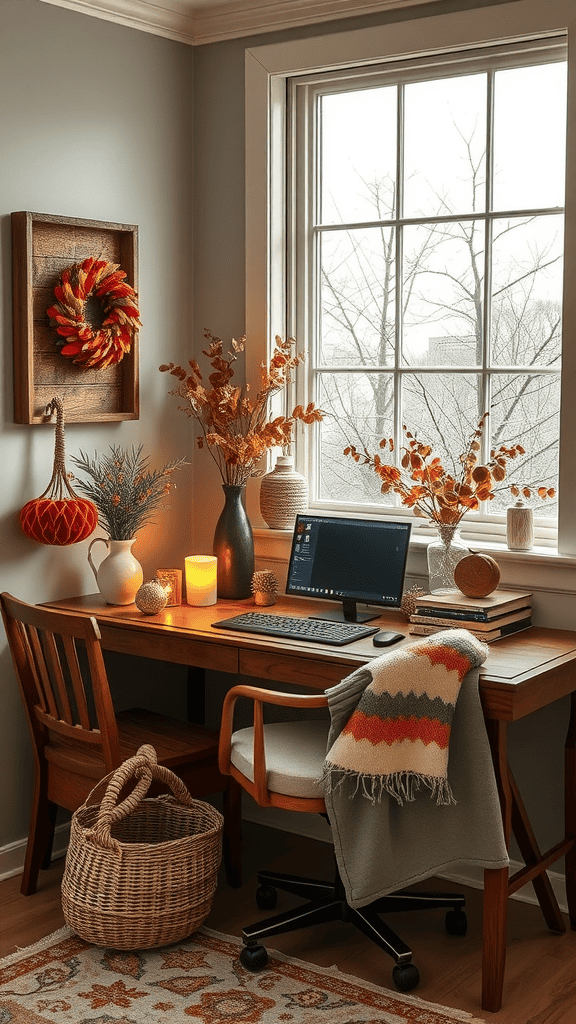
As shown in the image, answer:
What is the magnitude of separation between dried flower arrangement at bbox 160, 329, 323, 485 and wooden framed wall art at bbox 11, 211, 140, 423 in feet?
0.71

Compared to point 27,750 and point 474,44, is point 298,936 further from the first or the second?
point 474,44

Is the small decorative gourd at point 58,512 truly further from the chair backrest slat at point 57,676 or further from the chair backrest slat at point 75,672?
the chair backrest slat at point 75,672

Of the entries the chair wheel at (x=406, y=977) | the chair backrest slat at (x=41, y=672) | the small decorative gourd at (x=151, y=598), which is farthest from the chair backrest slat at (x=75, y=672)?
the chair wheel at (x=406, y=977)

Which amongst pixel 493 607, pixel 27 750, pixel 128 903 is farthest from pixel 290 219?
pixel 128 903

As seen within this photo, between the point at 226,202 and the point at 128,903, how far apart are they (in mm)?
2198

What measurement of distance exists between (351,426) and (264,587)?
2.04 ft

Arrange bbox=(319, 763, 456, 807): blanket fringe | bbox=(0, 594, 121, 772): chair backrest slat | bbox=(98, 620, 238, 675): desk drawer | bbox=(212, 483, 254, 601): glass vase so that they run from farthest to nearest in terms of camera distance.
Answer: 1. bbox=(212, 483, 254, 601): glass vase
2. bbox=(98, 620, 238, 675): desk drawer
3. bbox=(0, 594, 121, 772): chair backrest slat
4. bbox=(319, 763, 456, 807): blanket fringe

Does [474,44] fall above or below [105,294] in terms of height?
above

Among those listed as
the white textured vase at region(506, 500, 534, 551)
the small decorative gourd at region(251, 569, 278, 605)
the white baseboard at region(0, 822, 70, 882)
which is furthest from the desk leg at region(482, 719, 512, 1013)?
the white baseboard at region(0, 822, 70, 882)

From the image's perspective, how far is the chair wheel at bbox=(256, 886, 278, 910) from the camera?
121 inches

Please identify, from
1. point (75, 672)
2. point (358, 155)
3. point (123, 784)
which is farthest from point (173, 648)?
point (358, 155)

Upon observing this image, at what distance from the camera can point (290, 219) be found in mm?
3648

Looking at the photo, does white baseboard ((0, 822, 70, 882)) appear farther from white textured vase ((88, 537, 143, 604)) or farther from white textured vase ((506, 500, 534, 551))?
white textured vase ((506, 500, 534, 551))

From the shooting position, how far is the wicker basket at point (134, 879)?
272 cm
